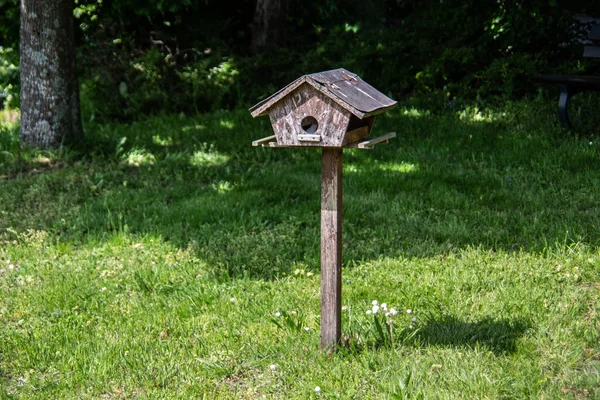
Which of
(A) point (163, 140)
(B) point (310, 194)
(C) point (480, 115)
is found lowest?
(B) point (310, 194)

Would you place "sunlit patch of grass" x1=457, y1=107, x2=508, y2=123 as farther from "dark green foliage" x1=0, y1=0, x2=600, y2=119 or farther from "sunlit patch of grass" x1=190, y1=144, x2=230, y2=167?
"sunlit patch of grass" x1=190, y1=144, x2=230, y2=167

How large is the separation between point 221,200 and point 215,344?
2.61m

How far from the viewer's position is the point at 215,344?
4352 mm

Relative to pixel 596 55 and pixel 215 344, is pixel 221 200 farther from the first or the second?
pixel 596 55

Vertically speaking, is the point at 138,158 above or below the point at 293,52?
below

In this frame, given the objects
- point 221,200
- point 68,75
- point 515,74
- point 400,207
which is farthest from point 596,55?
point 68,75

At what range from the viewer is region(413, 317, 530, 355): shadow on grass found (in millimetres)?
4109

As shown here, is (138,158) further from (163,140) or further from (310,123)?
(310,123)

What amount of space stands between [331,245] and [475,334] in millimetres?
1000

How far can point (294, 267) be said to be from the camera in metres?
A: 5.43

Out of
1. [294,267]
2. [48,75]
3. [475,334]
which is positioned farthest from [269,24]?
[475,334]

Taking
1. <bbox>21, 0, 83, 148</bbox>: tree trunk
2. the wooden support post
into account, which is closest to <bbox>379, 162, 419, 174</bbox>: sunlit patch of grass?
the wooden support post

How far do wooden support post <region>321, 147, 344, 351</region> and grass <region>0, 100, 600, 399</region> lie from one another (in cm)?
16

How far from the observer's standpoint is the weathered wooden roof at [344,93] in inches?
146
